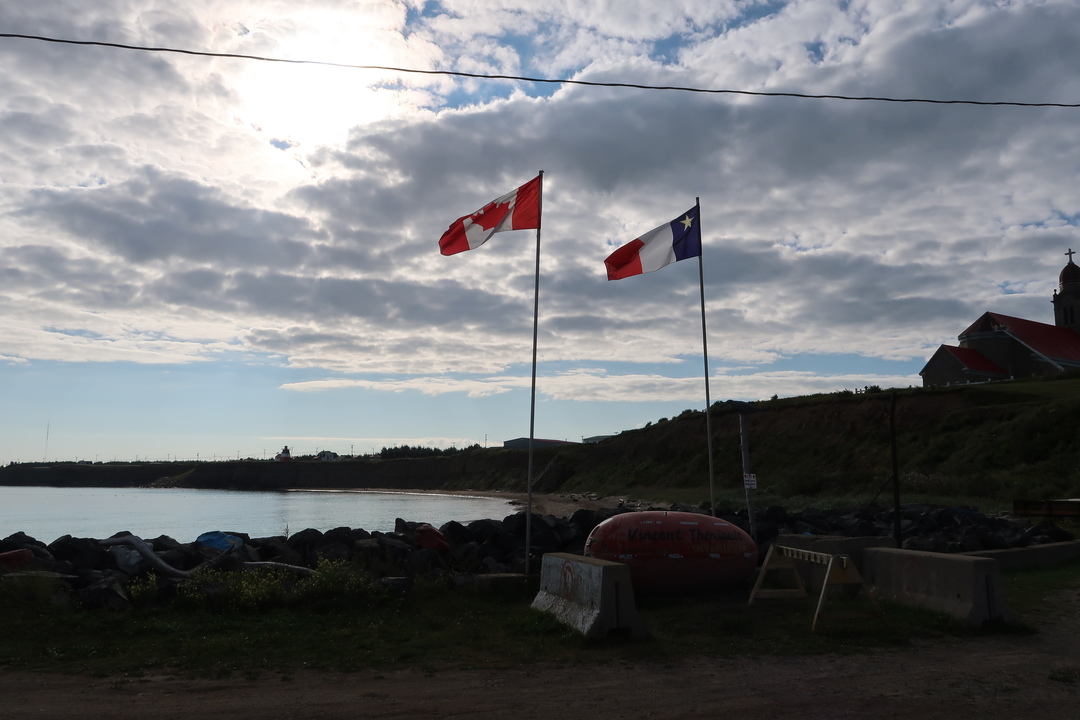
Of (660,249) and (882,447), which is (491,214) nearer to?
(660,249)

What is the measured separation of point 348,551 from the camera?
50.8 ft

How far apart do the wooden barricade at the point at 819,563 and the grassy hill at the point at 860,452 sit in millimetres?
3551

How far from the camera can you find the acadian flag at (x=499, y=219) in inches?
591

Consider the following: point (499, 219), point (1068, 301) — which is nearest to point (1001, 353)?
point (1068, 301)

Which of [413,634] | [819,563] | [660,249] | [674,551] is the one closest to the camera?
[413,634]

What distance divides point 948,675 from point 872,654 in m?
0.98

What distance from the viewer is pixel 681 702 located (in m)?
7.19

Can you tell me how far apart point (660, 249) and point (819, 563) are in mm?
7862

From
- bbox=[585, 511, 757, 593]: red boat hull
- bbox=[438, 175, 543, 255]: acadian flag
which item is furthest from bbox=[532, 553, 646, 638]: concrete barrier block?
bbox=[438, 175, 543, 255]: acadian flag

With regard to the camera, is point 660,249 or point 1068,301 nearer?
point 660,249

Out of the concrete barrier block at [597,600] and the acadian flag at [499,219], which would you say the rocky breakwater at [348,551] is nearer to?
the concrete barrier block at [597,600]

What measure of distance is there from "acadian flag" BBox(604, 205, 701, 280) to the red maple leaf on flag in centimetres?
303

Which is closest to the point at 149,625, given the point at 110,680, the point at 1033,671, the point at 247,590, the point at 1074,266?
the point at 247,590

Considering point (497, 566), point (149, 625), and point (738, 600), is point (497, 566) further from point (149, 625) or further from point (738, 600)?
point (149, 625)
